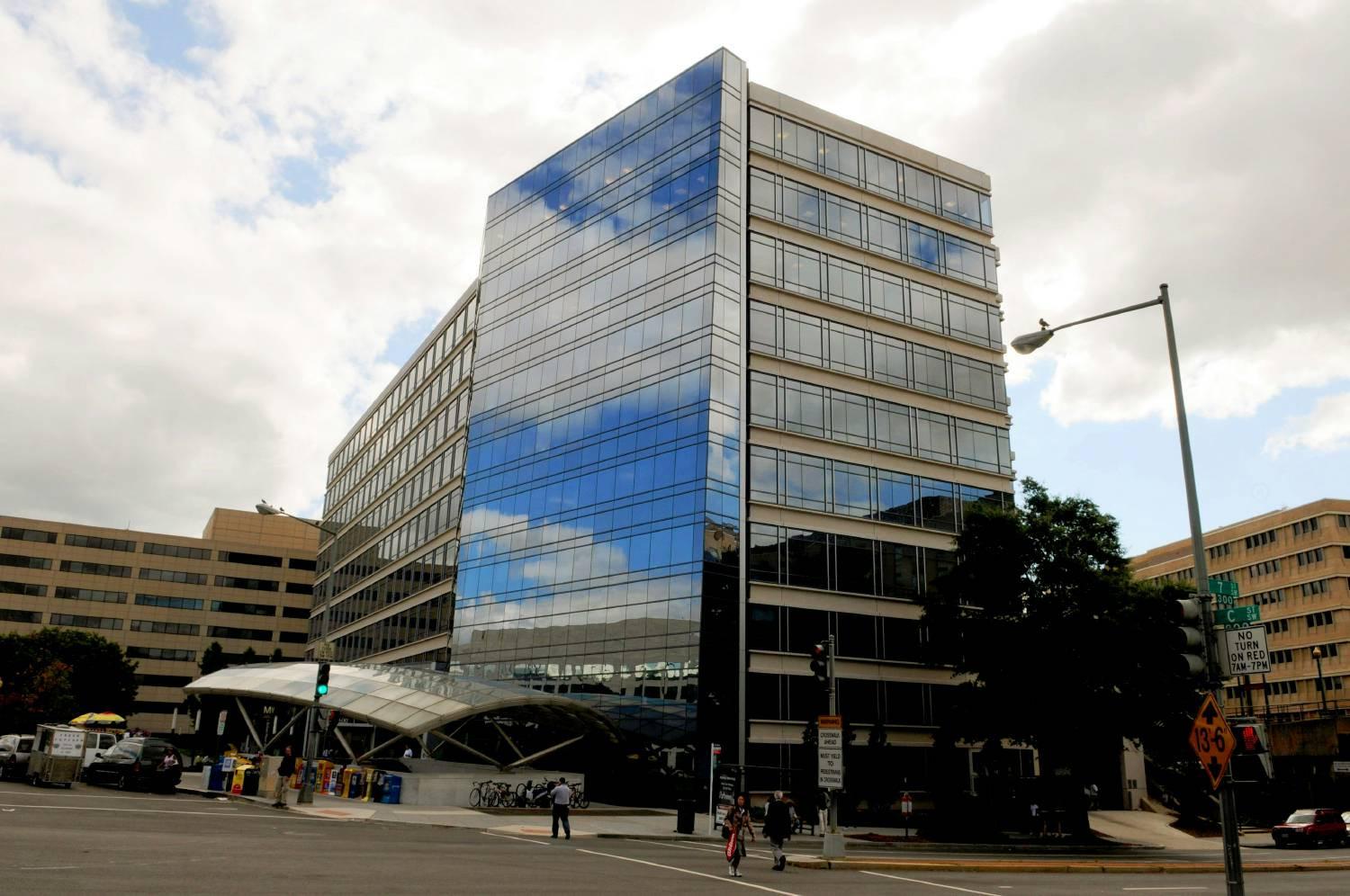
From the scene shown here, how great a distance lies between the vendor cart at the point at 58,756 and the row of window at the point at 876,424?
30174mm

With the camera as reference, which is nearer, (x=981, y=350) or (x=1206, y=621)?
(x=1206, y=621)

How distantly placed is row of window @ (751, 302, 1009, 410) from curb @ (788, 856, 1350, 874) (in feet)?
94.4

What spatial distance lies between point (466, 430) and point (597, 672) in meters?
22.6

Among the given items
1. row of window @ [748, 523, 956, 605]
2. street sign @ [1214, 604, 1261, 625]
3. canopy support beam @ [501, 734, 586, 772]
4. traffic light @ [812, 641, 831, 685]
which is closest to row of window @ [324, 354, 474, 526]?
row of window @ [748, 523, 956, 605]

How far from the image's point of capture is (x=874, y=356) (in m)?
53.3

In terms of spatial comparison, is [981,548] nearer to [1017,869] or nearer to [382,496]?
[1017,869]

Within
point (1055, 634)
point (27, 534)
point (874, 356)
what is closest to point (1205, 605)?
point (1055, 634)

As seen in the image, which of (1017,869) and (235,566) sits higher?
(235,566)

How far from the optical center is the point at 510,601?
2218 inches

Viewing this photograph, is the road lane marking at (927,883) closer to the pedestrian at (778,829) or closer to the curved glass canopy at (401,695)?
the pedestrian at (778,829)

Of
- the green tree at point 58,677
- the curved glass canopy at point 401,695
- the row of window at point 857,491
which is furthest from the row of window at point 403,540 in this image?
the row of window at point 857,491

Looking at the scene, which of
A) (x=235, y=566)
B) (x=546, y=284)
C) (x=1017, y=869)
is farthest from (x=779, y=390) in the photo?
(x=235, y=566)

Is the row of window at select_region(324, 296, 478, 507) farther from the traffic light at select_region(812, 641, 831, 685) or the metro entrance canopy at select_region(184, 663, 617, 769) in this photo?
the traffic light at select_region(812, 641, 831, 685)

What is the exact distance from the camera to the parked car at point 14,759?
35000 mm
